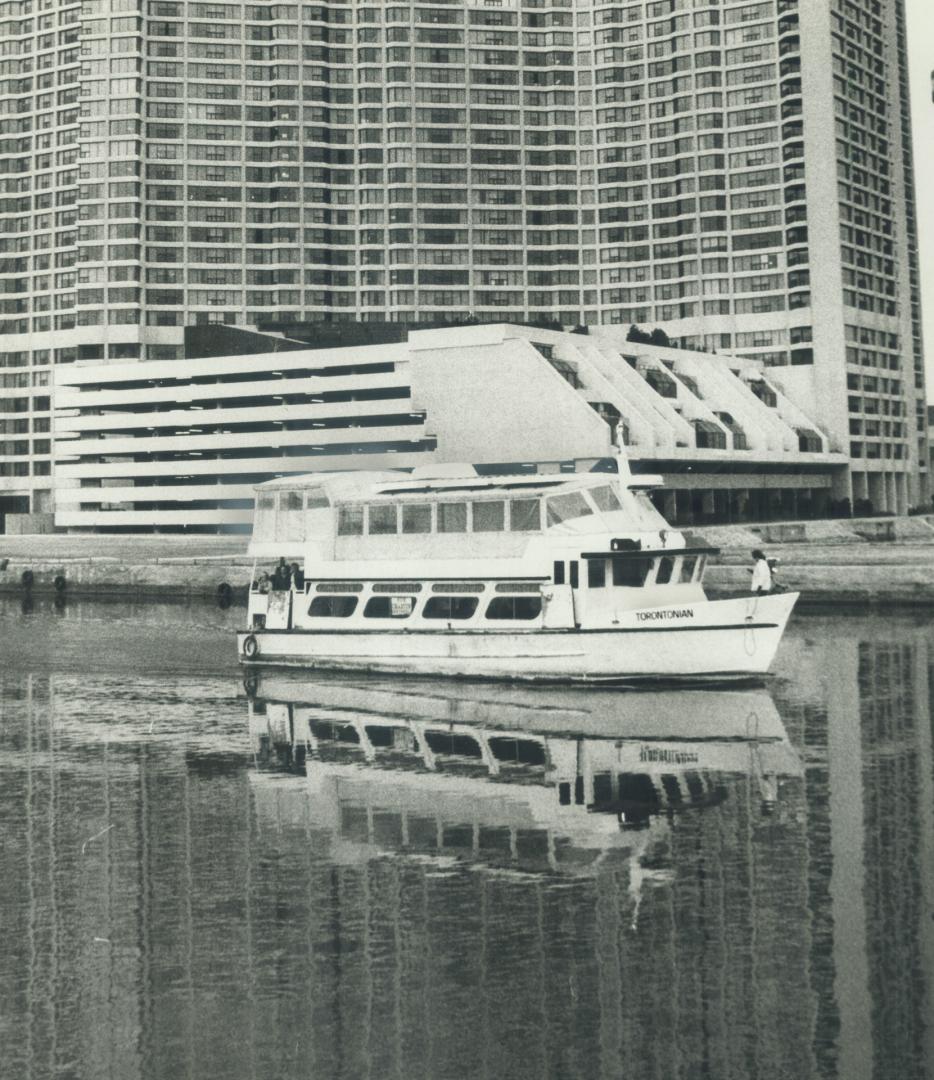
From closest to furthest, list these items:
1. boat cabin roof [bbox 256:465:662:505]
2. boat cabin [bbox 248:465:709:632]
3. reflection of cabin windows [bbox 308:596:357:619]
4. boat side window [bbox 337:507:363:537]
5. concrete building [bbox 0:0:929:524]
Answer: boat cabin [bbox 248:465:709:632]
boat cabin roof [bbox 256:465:662:505]
boat side window [bbox 337:507:363:537]
reflection of cabin windows [bbox 308:596:357:619]
concrete building [bbox 0:0:929:524]

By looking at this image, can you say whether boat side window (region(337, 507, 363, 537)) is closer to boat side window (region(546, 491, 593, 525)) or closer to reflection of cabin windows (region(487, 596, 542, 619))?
reflection of cabin windows (region(487, 596, 542, 619))

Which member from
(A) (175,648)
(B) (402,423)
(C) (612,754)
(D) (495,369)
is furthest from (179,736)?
(B) (402,423)

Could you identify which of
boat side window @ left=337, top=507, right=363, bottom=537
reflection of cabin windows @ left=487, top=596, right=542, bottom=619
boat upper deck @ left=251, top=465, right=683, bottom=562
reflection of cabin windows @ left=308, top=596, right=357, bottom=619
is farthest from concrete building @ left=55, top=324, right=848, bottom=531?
reflection of cabin windows @ left=487, top=596, right=542, bottom=619

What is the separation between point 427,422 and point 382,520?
7278 centimetres

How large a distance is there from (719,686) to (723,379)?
94.3 m

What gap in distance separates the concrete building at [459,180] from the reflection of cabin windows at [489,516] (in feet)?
383

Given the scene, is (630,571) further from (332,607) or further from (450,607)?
(332,607)

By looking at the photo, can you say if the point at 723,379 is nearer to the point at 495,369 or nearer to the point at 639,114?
the point at 495,369

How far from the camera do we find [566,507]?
110 ft

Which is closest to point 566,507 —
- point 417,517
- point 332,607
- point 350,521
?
point 417,517

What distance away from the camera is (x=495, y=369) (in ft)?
341

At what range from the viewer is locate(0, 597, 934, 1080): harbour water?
10.9 metres

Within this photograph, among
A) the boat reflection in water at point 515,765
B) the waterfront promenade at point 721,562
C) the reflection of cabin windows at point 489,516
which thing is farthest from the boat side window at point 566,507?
the waterfront promenade at point 721,562

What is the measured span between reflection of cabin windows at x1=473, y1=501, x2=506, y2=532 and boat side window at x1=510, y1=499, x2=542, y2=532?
0.28 m
